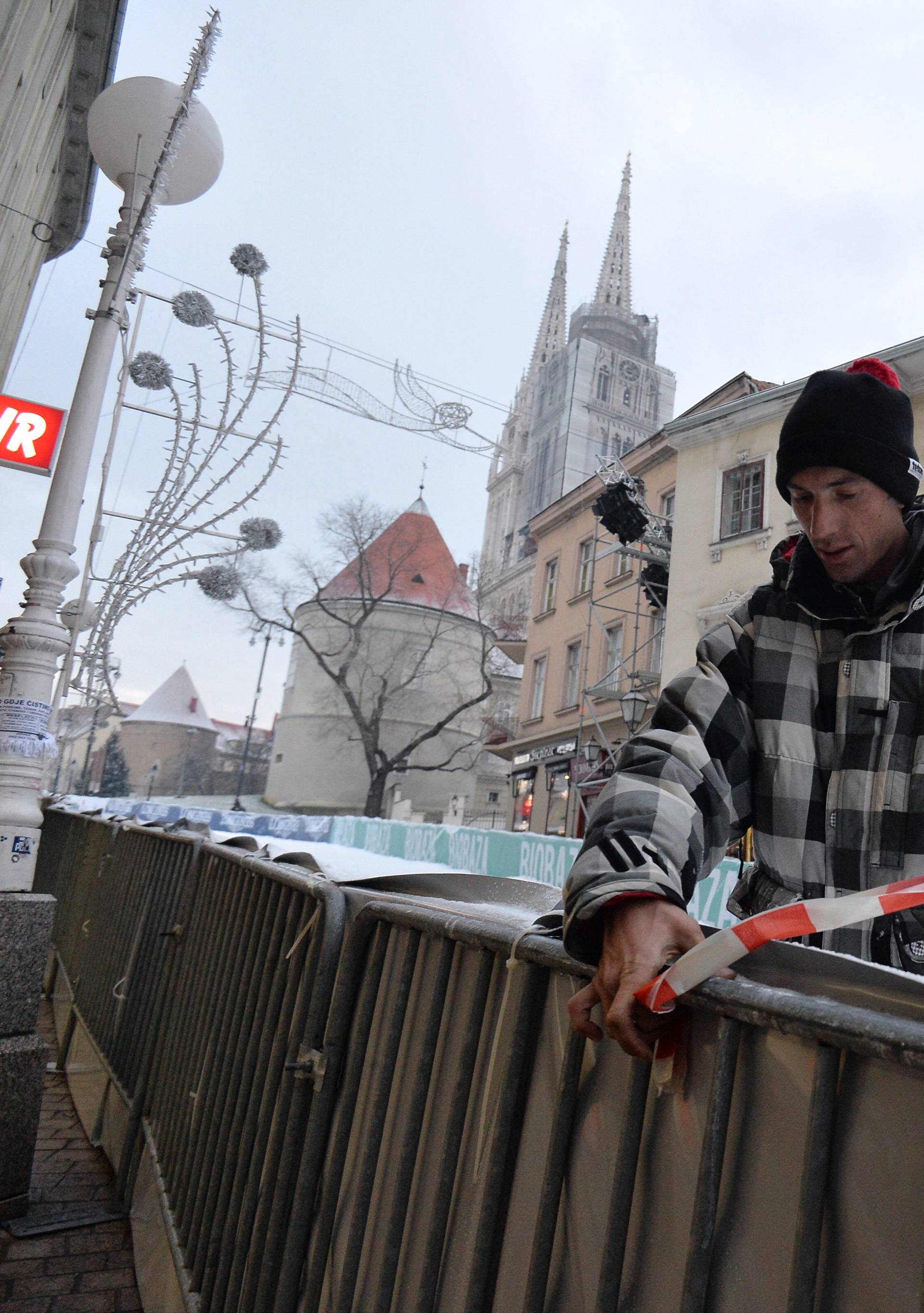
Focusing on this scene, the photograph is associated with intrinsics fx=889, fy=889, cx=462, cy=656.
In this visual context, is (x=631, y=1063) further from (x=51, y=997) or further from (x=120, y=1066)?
(x=51, y=997)

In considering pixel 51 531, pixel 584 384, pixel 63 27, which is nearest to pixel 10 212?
pixel 63 27

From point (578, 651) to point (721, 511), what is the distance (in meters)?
8.28

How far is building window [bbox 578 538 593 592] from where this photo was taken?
28.3 meters

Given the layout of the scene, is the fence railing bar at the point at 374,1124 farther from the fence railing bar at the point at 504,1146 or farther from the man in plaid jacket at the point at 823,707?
the man in plaid jacket at the point at 823,707

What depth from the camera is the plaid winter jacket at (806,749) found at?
160 cm

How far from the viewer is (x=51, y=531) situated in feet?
17.9

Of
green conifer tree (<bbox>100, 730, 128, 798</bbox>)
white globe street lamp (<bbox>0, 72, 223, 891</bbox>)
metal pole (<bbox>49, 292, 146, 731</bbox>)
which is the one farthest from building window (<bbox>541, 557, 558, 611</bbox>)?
green conifer tree (<bbox>100, 730, 128, 798</bbox>)

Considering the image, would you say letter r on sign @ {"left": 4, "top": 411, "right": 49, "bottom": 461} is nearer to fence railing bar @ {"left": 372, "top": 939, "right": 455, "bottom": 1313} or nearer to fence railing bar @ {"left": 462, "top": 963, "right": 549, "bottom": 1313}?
fence railing bar @ {"left": 372, "top": 939, "right": 455, "bottom": 1313}

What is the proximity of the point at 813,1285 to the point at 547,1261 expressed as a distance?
1.73 feet

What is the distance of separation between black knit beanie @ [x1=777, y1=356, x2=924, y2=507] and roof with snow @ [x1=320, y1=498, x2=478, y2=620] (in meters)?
A: 44.1

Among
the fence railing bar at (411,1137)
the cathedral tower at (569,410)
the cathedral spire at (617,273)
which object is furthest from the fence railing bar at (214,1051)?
the cathedral spire at (617,273)

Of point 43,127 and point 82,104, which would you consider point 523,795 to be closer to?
point 82,104

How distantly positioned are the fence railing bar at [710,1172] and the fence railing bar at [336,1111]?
4.01ft

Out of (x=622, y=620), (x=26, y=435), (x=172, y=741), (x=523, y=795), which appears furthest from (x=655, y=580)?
(x=172, y=741)
